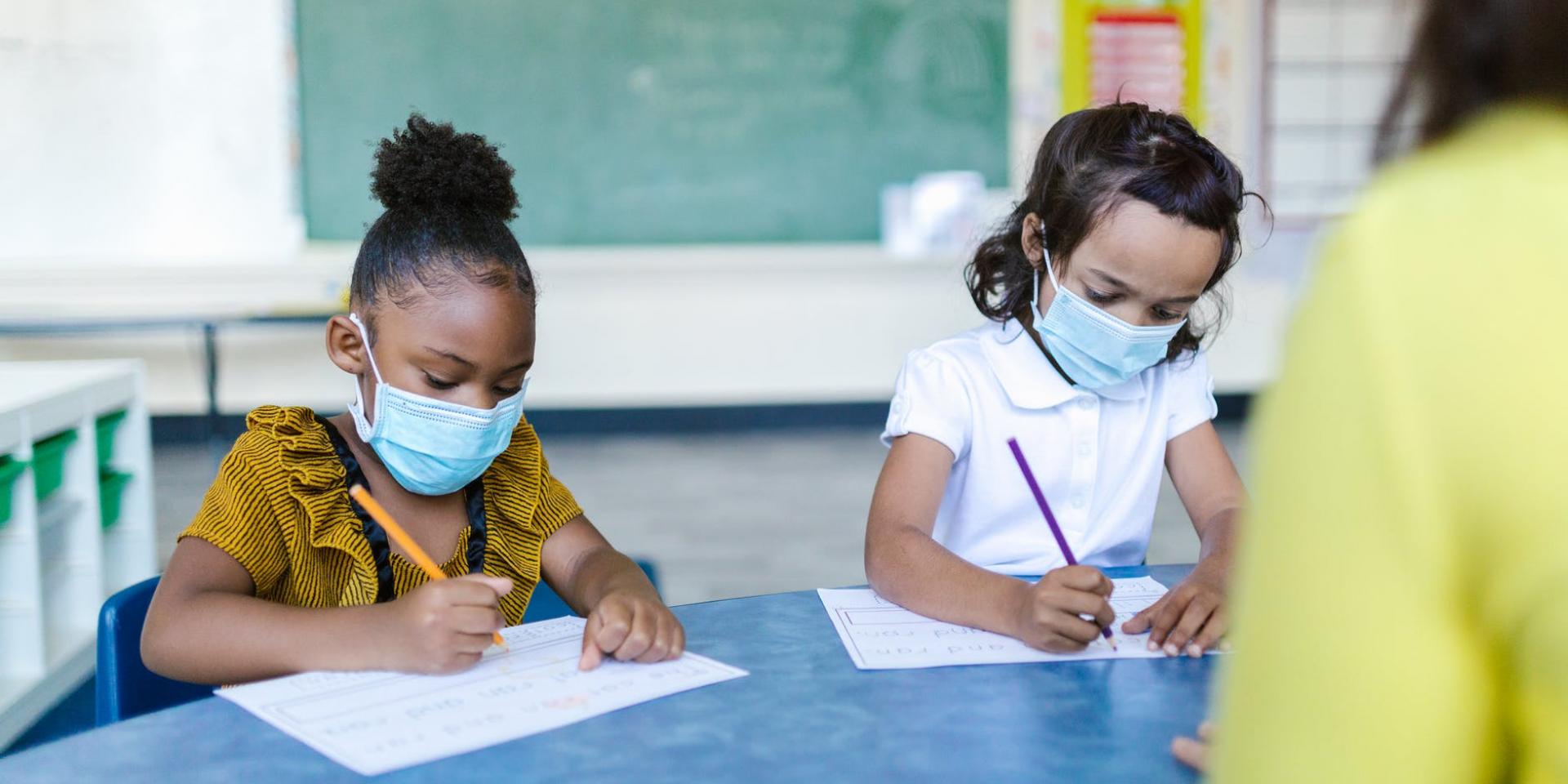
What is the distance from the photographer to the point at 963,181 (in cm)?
463

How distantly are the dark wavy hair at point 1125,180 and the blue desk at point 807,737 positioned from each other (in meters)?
0.57

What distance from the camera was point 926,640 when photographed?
91cm

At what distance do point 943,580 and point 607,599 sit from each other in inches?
10.9

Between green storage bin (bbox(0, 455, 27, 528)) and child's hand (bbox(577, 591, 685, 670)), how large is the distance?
4.60 feet

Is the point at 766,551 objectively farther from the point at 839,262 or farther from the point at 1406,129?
the point at 1406,129

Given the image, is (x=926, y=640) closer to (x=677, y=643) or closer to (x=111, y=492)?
(x=677, y=643)

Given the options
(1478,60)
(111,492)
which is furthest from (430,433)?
(111,492)

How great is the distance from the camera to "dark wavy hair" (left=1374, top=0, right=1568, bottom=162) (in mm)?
338

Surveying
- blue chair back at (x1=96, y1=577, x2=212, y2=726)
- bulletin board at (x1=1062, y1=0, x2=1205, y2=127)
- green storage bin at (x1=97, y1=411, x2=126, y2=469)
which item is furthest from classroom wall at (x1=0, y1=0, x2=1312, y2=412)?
blue chair back at (x1=96, y1=577, x2=212, y2=726)

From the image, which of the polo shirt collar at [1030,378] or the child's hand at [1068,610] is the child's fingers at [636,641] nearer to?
the child's hand at [1068,610]

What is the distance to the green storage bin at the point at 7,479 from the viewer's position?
6.13ft

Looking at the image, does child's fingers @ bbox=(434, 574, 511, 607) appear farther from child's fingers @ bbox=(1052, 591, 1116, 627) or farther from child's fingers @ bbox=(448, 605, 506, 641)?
child's fingers @ bbox=(1052, 591, 1116, 627)

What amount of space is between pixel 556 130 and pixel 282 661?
389cm

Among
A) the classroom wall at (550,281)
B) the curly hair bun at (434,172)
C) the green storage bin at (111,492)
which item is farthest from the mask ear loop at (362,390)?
the classroom wall at (550,281)
